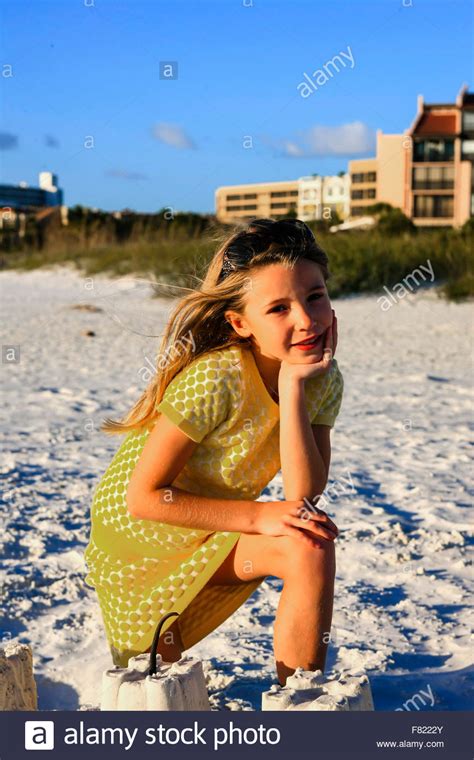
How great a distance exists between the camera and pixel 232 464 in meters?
2.06

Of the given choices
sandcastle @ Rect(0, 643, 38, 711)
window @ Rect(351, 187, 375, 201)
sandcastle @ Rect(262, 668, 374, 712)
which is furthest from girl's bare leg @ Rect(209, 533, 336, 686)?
window @ Rect(351, 187, 375, 201)

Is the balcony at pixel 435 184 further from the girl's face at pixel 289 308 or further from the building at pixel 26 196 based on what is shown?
the girl's face at pixel 289 308

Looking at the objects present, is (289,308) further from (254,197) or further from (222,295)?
(254,197)

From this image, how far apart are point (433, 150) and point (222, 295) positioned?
1580 inches

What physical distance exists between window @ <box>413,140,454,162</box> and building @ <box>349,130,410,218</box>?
637mm

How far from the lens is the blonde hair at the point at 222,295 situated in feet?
6.63

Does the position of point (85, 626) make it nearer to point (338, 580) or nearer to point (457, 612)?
point (338, 580)

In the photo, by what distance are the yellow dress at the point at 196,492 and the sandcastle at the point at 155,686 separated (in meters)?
0.22

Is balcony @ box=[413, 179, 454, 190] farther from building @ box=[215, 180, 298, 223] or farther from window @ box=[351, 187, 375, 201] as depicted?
building @ box=[215, 180, 298, 223]

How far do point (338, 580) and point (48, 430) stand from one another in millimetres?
2649

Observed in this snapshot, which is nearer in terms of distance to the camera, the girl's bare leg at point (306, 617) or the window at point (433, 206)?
the girl's bare leg at point (306, 617)

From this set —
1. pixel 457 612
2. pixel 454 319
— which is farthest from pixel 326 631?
pixel 454 319

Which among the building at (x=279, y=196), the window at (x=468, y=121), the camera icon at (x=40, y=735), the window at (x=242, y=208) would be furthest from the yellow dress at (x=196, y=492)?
the window at (x=242, y=208)

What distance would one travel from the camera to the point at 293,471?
200cm
